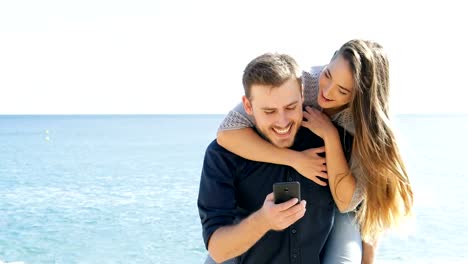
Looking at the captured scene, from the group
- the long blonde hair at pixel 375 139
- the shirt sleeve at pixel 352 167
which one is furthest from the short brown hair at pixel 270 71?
the shirt sleeve at pixel 352 167

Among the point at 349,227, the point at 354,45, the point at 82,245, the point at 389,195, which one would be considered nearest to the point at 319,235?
the point at 349,227

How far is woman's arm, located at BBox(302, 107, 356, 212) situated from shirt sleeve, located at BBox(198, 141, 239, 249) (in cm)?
47

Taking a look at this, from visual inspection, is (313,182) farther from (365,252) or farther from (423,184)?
(423,184)

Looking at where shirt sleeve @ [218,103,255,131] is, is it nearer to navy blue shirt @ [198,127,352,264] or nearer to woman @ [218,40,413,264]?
woman @ [218,40,413,264]

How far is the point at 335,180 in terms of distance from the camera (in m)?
3.37

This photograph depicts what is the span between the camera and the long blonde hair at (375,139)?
10.8 ft

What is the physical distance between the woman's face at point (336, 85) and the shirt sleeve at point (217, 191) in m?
0.58

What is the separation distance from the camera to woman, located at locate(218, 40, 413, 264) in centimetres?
332

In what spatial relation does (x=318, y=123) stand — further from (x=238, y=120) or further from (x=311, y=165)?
(x=238, y=120)

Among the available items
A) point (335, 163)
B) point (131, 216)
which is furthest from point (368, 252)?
point (131, 216)

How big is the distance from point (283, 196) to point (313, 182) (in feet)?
1.72

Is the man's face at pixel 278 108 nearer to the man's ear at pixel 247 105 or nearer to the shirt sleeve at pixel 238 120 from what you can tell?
the man's ear at pixel 247 105

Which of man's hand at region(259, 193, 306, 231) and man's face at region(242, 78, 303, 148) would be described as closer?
man's hand at region(259, 193, 306, 231)

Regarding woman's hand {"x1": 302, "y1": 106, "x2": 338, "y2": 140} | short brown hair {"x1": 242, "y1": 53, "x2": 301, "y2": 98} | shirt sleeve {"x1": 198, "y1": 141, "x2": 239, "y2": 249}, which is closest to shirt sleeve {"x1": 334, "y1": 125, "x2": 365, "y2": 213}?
woman's hand {"x1": 302, "y1": 106, "x2": 338, "y2": 140}
